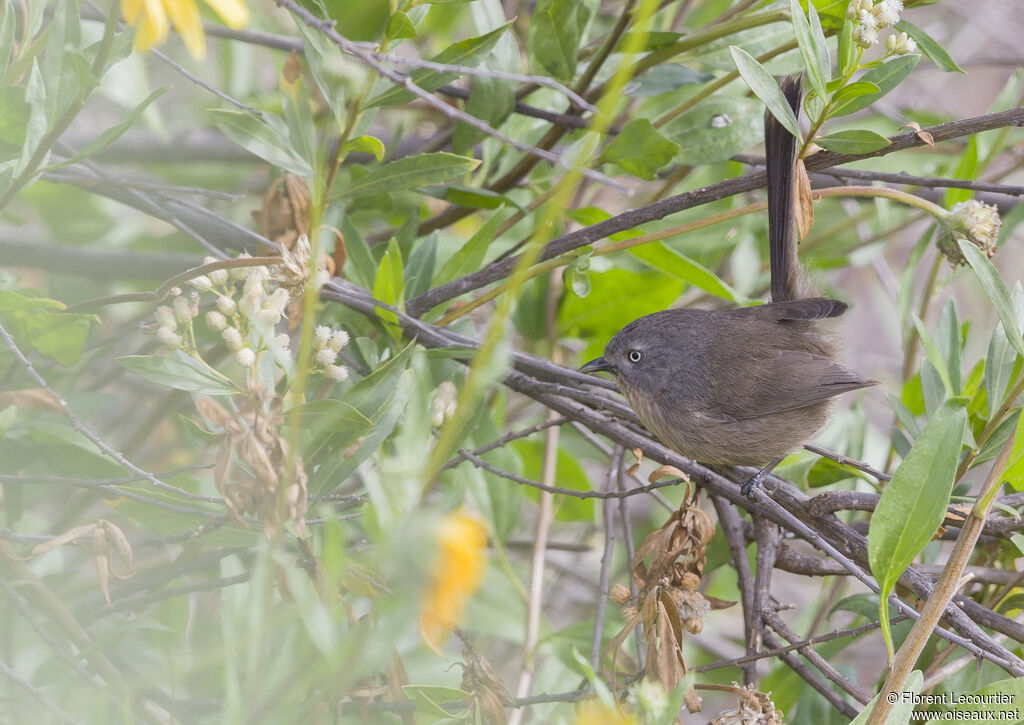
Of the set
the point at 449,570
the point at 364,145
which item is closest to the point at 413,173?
the point at 364,145

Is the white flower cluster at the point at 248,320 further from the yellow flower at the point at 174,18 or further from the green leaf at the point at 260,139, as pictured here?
the yellow flower at the point at 174,18

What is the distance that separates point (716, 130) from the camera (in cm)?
290

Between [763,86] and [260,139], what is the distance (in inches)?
48.0

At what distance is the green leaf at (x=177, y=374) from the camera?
76.5 inches

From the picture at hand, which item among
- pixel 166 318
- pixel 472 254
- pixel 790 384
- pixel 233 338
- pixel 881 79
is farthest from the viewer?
pixel 790 384

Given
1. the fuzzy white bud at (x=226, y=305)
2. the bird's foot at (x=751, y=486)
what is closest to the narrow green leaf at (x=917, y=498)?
the bird's foot at (x=751, y=486)

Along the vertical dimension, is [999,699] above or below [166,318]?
below

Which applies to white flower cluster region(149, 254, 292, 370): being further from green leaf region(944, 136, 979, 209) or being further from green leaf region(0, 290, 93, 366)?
green leaf region(944, 136, 979, 209)

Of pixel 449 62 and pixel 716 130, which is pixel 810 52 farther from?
pixel 449 62

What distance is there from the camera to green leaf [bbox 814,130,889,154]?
2.25 metres

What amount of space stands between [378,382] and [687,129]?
142cm

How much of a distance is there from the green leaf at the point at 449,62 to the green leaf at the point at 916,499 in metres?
1.37

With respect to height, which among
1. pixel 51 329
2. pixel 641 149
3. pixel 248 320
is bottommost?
pixel 51 329

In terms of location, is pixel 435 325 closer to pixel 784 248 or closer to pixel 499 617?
pixel 499 617
